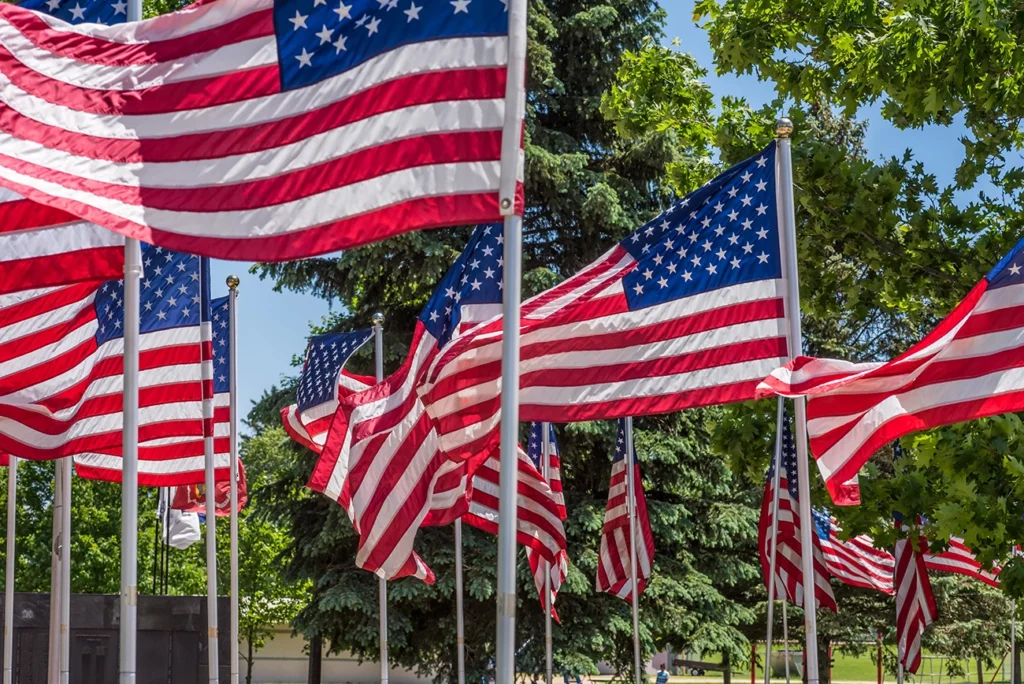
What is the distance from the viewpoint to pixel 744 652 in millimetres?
26328

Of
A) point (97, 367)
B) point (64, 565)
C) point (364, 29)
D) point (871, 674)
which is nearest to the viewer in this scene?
point (364, 29)

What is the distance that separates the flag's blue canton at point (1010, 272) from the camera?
351 inches

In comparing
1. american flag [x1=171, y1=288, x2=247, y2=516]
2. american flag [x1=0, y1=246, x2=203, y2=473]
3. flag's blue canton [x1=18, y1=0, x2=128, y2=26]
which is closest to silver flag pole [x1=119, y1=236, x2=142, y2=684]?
flag's blue canton [x1=18, y1=0, x2=128, y2=26]

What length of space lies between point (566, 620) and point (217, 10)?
64.8 feet

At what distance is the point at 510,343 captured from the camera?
6.64 metres

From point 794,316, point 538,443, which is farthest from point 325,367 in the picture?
point 794,316

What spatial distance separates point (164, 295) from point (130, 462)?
19.3ft

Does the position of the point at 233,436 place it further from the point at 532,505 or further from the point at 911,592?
the point at 911,592

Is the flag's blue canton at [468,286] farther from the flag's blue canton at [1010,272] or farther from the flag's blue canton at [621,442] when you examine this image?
the flag's blue canton at [621,442]

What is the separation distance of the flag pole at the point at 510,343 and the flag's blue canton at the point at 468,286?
22.2 ft

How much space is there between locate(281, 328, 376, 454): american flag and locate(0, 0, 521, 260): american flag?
10.3m

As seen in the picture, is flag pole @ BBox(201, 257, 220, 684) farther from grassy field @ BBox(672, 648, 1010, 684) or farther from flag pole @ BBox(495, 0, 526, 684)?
grassy field @ BBox(672, 648, 1010, 684)

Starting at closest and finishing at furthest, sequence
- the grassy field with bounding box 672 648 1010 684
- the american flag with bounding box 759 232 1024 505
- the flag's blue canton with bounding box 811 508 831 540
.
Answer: the american flag with bounding box 759 232 1024 505 < the flag's blue canton with bounding box 811 508 831 540 < the grassy field with bounding box 672 648 1010 684

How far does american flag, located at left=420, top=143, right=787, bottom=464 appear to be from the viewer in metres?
9.76
